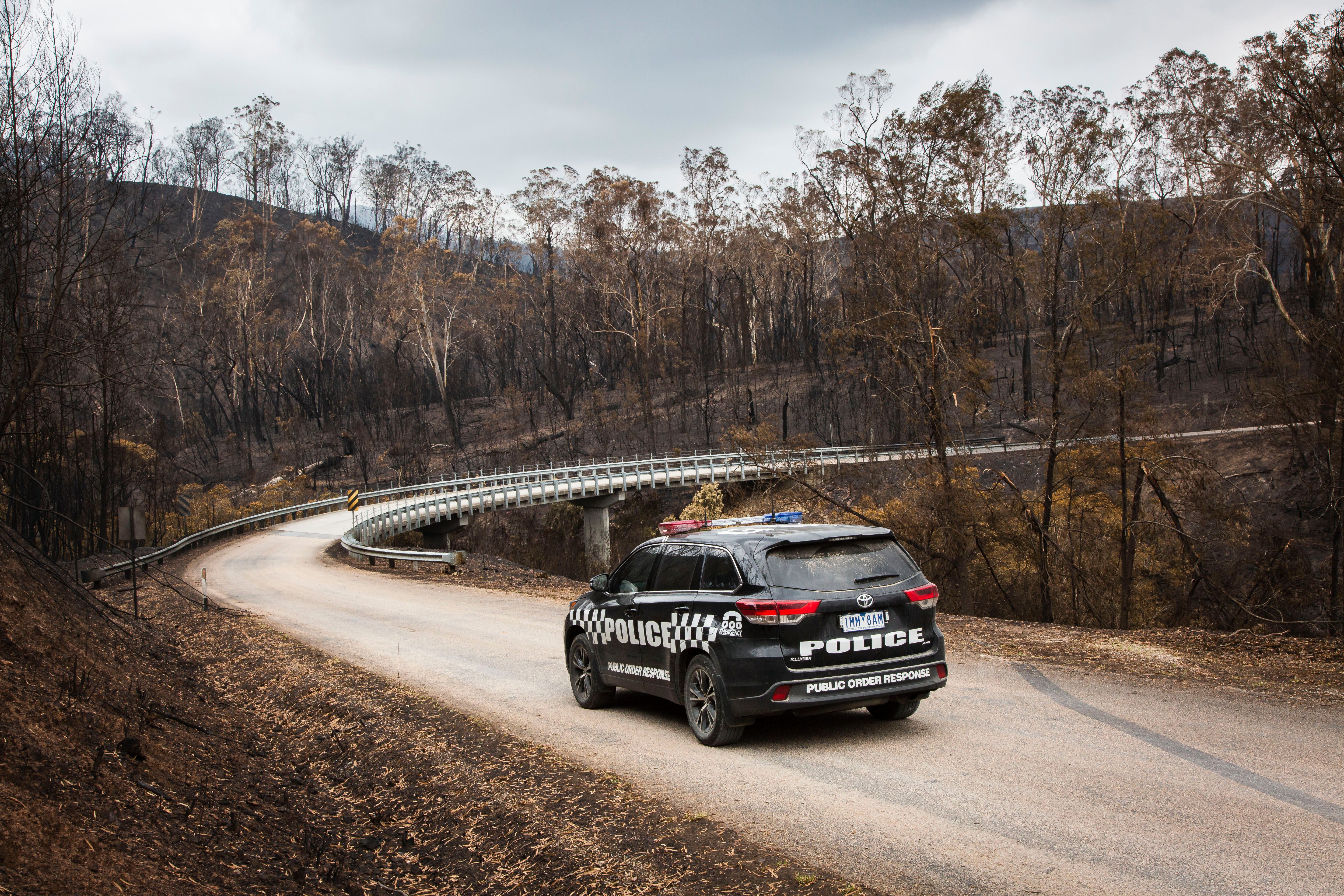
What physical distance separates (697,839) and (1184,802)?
289cm

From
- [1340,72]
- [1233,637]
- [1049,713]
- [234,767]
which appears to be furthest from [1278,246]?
[234,767]

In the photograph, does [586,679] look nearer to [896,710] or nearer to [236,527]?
[896,710]

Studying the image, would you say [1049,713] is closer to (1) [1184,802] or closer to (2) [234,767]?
(1) [1184,802]

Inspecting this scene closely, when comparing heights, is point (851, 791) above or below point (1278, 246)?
below

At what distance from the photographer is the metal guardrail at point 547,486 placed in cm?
2786

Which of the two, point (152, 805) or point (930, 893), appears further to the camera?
point (152, 805)

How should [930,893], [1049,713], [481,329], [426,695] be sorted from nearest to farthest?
[930,893] → [1049,713] → [426,695] → [481,329]

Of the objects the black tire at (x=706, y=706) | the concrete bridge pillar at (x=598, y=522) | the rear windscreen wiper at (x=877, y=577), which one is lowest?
the concrete bridge pillar at (x=598, y=522)

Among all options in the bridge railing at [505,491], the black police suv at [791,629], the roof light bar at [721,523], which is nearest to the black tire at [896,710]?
the black police suv at [791,629]

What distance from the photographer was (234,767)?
7.41 meters

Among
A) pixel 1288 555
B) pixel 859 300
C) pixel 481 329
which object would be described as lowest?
pixel 1288 555

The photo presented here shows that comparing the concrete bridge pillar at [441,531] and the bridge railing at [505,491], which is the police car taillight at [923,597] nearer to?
the bridge railing at [505,491]

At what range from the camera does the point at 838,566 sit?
722cm

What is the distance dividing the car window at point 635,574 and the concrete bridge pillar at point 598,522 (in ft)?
125
